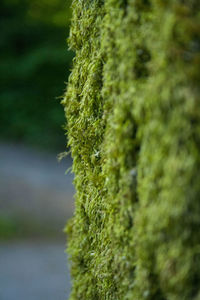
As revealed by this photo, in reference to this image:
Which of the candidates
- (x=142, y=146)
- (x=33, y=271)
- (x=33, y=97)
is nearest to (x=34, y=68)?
(x=33, y=97)

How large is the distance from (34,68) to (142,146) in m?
8.48

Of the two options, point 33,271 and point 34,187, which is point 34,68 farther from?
point 33,271

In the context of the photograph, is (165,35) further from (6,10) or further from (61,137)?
(6,10)

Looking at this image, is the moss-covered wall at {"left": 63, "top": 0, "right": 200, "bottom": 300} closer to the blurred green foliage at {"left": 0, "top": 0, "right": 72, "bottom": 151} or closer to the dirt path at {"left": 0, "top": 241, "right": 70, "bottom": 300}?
the dirt path at {"left": 0, "top": 241, "right": 70, "bottom": 300}

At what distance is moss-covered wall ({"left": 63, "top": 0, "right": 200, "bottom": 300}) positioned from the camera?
1011 mm

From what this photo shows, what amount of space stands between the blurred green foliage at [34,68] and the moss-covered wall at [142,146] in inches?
302

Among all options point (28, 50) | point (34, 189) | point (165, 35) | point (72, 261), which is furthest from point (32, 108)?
point (165, 35)

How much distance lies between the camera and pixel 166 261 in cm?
107

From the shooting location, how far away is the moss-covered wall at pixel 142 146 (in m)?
1.01

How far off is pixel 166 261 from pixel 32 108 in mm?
8579

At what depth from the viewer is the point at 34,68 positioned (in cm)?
934

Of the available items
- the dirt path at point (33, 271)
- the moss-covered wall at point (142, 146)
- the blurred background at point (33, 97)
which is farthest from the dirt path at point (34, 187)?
the moss-covered wall at point (142, 146)

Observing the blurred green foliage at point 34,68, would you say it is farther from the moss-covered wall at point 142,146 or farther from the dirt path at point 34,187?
the moss-covered wall at point 142,146

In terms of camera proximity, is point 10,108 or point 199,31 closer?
point 199,31
